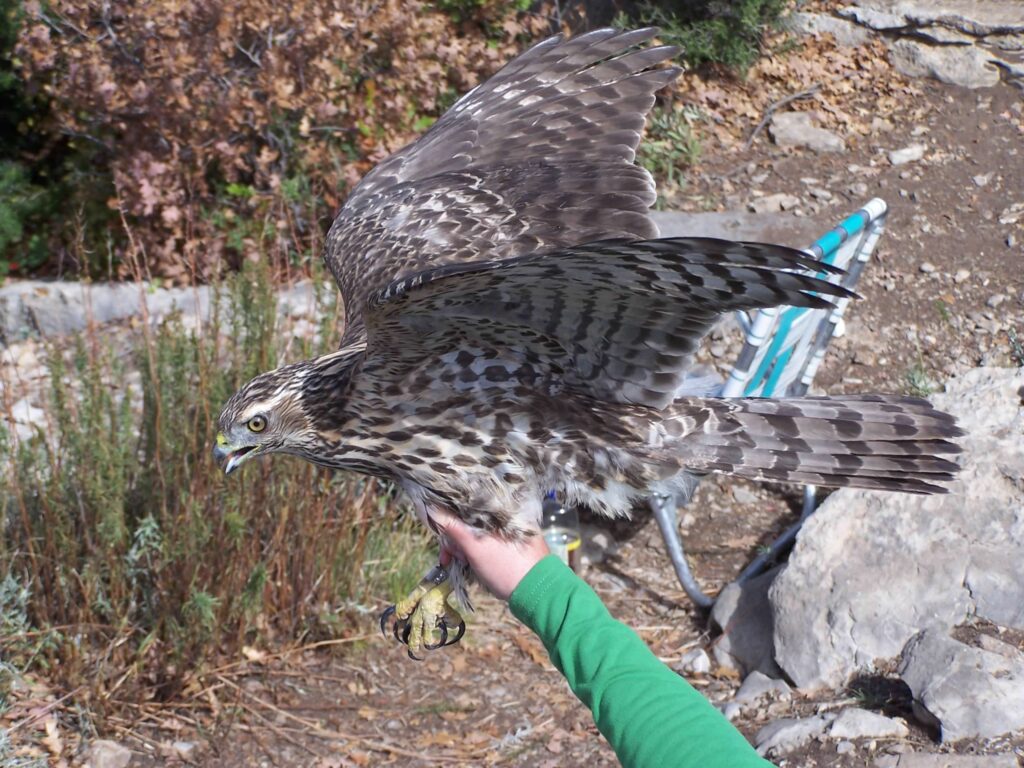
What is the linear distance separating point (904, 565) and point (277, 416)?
2.53 meters

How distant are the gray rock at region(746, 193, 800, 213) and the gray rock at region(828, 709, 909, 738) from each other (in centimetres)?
423

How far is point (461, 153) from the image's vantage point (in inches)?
173

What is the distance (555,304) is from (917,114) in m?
6.22

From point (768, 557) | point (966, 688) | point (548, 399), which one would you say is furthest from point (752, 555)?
point (548, 399)

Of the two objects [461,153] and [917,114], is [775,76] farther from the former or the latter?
[461,153]

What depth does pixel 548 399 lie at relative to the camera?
10.5ft

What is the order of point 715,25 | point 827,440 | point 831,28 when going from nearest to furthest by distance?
point 827,440
point 715,25
point 831,28

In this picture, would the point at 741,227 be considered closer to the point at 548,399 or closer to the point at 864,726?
the point at 864,726

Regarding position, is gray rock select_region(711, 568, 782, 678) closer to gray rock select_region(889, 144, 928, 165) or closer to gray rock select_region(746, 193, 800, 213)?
gray rock select_region(746, 193, 800, 213)

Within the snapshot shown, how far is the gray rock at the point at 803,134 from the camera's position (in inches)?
320

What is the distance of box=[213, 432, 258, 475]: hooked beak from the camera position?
329cm

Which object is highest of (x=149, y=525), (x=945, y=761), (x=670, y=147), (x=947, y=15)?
(x=947, y=15)

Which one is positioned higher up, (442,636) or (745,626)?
(442,636)

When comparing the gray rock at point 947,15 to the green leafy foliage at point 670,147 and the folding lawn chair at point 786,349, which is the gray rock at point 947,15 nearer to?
the green leafy foliage at point 670,147
